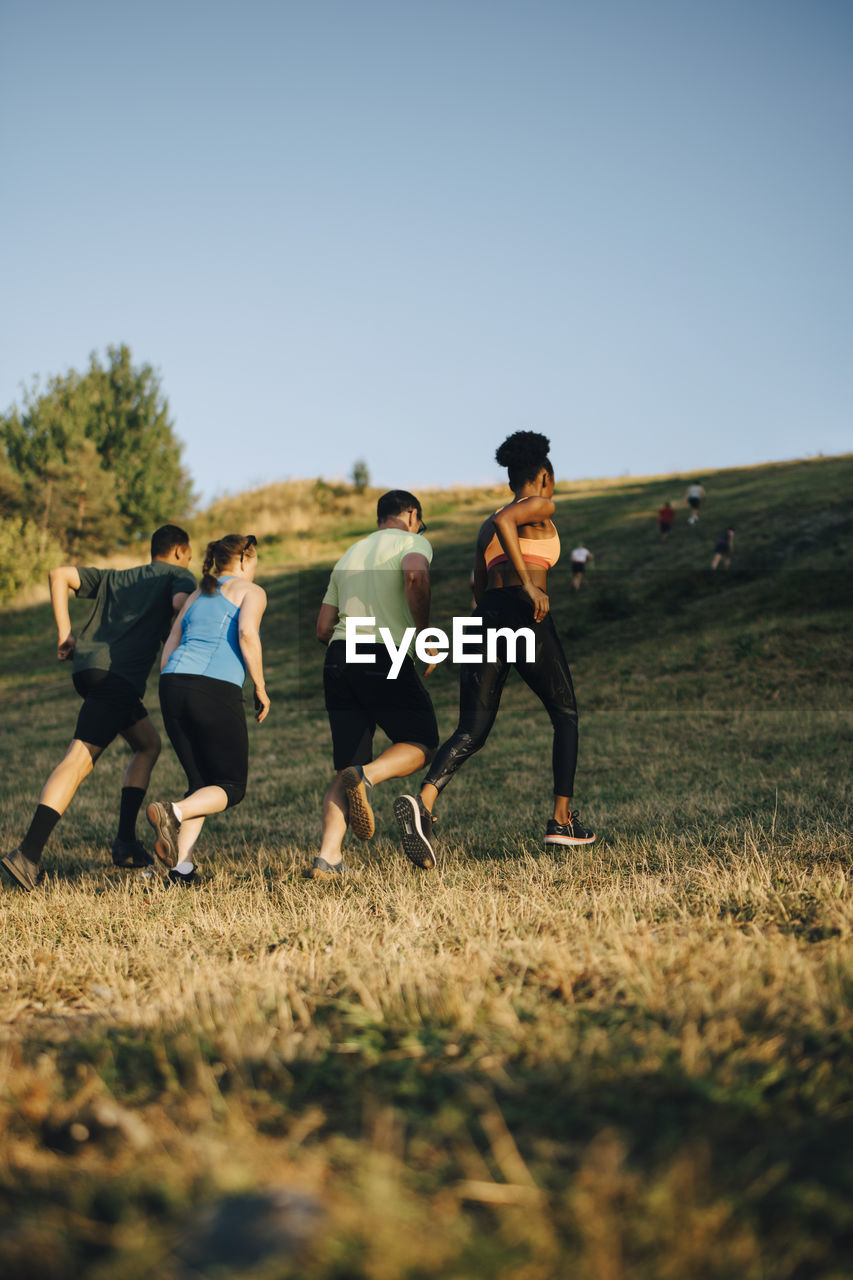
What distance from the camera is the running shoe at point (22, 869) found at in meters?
4.87

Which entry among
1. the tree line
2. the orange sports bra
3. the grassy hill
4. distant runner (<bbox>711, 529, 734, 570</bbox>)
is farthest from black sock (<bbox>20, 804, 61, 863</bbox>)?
the tree line

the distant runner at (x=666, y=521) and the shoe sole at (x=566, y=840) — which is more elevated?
the distant runner at (x=666, y=521)

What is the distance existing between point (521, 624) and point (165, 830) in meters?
2.33

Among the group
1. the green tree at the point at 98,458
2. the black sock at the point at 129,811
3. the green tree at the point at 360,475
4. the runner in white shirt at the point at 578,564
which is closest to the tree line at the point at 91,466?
the green tree at the point at 98,458

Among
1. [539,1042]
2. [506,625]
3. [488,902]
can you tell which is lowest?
[488,902]

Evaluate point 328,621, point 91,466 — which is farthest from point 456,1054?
point 91,466

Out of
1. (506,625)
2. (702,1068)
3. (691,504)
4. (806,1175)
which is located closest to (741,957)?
(702,1068)

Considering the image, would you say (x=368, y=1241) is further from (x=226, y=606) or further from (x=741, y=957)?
(x=226, y=606)

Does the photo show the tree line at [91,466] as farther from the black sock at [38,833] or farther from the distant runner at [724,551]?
the black sock at [38,833]

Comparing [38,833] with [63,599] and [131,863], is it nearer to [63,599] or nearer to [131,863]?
[131,863]

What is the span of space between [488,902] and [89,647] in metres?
3.19

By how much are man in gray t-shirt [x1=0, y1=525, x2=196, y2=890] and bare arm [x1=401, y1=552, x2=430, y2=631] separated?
1565 mm

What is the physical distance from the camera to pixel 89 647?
5453mm

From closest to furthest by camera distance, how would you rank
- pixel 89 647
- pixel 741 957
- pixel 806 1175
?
pixel 806 1175
pixel 741 957
pixel 89 647
